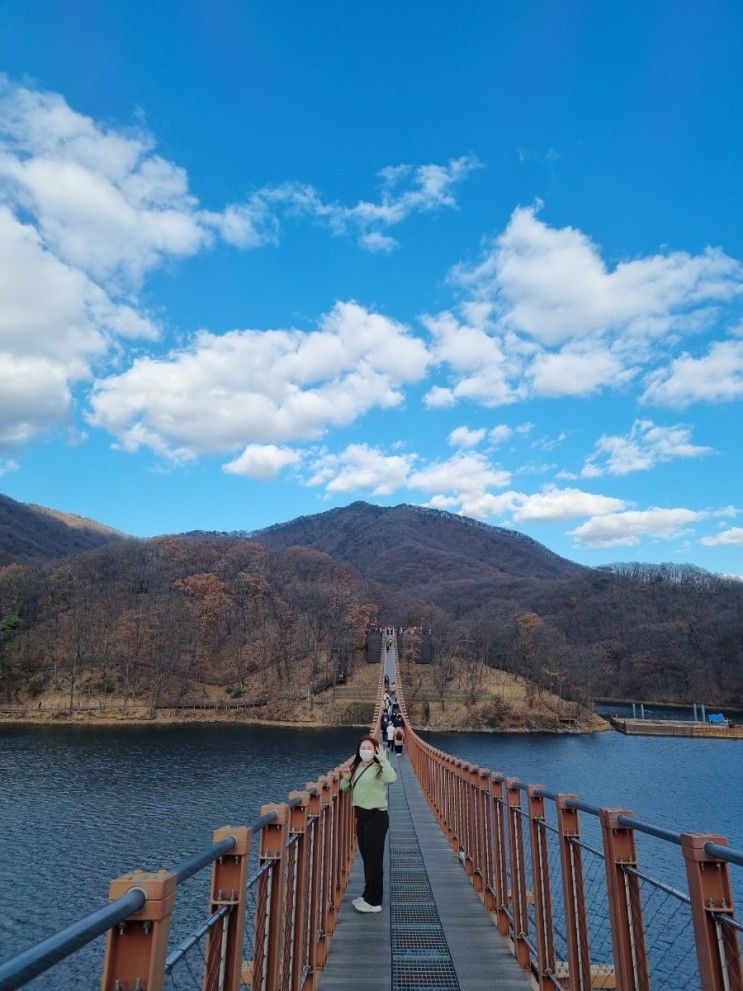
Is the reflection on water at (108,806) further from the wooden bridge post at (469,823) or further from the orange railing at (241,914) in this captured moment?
the orange railing at (241,914)

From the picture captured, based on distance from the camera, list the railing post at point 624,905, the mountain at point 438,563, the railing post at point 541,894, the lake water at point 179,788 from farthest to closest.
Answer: the mountain at point 438,563 → the lake water at point 179,788 → the railing post at point 541,894 → the railing post at point 624,905

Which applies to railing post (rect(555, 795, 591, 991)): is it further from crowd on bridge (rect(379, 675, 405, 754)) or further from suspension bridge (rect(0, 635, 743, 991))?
crowd on bridge (rect(379, 675, 405, 754))

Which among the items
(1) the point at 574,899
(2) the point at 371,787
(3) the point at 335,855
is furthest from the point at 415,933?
(1) the point at 574,899

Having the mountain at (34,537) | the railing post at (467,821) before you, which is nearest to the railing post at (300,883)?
the railing post at (467,821)

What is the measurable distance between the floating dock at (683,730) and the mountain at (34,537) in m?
86.9

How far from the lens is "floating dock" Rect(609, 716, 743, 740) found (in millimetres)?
48344

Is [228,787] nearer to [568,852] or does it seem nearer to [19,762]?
[19,762]

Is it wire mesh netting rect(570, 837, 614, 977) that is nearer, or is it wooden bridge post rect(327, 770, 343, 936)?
wire mesh netting rect(570, 837, 614, 977)

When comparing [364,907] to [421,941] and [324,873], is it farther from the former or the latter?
[324,873]

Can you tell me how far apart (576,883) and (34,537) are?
145m

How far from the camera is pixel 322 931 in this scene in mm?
4543

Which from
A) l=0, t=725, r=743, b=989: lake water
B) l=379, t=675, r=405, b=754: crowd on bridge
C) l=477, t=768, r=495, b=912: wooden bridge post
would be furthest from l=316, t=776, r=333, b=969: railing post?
l=379, t=675, r=405, b=754: crowd on bridge

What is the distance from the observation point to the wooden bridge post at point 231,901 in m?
2.33

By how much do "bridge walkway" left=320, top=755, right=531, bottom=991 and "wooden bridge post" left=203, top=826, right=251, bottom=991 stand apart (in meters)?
2.15
